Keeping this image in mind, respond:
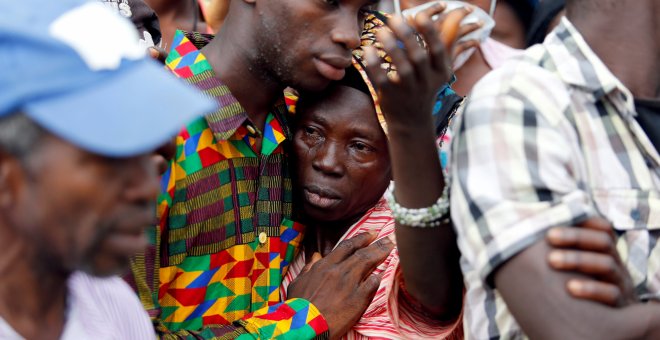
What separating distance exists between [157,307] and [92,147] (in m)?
1.10

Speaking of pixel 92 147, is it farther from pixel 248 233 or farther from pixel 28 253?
pixel 248 233

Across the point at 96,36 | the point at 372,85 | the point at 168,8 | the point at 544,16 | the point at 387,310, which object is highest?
the point at 96,36

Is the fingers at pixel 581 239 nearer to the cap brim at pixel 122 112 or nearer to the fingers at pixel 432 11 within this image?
the fingers at pixel 432 11

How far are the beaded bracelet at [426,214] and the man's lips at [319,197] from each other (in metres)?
0.89

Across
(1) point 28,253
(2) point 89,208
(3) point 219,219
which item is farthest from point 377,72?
(3) point 219,219

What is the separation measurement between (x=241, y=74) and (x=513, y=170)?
1.23 meters

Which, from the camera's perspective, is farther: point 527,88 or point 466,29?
point 466,29

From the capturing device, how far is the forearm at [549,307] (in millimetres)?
1736

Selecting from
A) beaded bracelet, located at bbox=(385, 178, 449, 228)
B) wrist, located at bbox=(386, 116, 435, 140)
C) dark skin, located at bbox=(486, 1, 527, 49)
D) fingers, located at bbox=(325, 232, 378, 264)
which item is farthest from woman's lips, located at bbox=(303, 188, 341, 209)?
dark skin, located at bbox=(486, 1, 527, 49)

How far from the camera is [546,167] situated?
1783mm

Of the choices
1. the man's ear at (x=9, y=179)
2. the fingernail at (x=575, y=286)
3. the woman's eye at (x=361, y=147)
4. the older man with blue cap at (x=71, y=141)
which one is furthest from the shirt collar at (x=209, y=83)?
the fingernail at (x=575, y=286)

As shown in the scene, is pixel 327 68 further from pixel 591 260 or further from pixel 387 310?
pixel 591 260

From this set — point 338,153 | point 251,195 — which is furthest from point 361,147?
point 251,195

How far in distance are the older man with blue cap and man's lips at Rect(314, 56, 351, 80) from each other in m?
1.22
